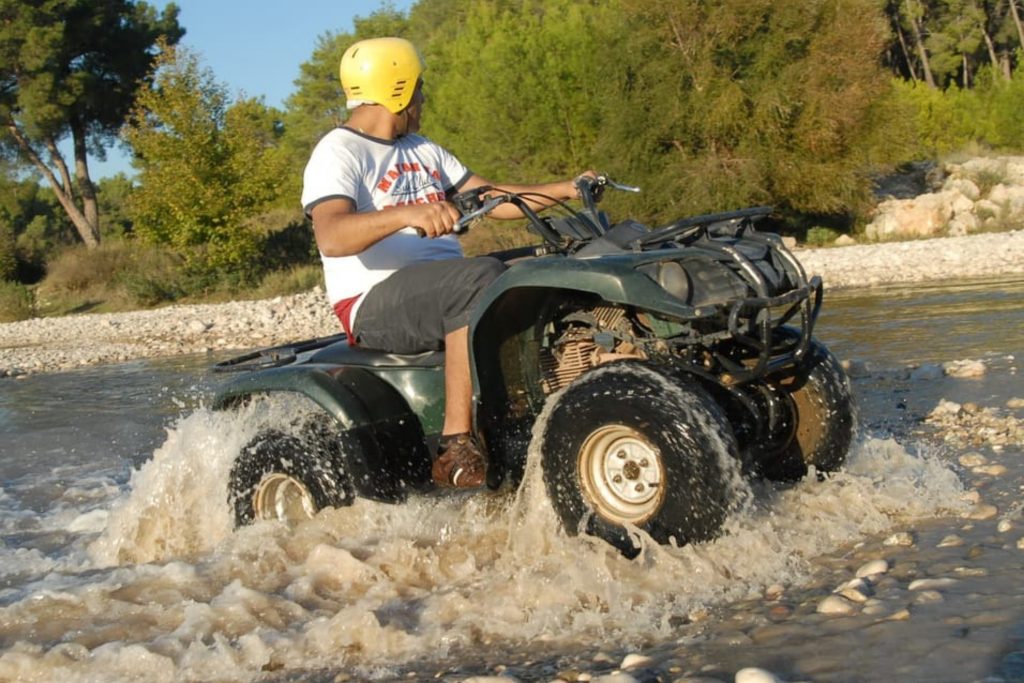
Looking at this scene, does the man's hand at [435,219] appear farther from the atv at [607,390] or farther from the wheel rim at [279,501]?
the wheel rim at [279,501]

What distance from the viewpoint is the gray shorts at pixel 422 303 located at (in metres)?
4.89

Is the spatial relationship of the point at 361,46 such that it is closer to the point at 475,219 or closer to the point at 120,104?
the point at 475,219

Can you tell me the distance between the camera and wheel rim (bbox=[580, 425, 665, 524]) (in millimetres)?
4316

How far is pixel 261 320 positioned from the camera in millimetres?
22188

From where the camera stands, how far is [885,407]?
776 centimetres

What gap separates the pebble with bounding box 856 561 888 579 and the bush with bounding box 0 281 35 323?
1182 inches

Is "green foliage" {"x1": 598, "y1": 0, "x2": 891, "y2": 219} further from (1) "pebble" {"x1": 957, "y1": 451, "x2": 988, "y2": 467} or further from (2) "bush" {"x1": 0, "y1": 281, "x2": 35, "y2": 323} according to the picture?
(1) "pebble" {"x1": 957, "y1": 451, "x2": 988, "y2": 467}

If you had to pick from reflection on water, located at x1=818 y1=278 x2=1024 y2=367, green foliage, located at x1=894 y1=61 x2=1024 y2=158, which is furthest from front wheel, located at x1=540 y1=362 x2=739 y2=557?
green foliage, located at x1=894 y1=61 x2=1024 y2=158

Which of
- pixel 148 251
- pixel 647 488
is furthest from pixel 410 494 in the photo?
pixel 148 251

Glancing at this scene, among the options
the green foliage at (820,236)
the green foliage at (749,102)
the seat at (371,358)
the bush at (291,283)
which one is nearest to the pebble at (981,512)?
the seat at (371,358)

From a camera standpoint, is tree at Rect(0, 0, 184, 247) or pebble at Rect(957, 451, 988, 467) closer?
pebble at Rect(957, 451, 988, 467)

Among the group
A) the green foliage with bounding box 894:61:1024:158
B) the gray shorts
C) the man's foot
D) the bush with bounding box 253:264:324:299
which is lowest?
the man's foot

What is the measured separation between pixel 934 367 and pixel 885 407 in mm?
1262

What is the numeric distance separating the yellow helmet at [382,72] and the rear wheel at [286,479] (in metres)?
1.64
